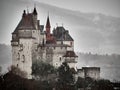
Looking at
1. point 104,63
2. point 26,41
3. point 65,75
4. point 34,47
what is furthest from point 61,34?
point 104,63

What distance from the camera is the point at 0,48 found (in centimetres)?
7788

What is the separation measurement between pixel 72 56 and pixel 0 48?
15471 millimetres

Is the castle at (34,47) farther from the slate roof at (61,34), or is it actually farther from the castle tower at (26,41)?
the slate roof at (61,34)

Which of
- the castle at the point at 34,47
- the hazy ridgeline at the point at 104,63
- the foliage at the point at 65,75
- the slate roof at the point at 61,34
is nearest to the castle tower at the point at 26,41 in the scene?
the castle at the point at 34,47

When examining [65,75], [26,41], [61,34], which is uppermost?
[61,34]

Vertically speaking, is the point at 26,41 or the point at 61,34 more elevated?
the point at 61,34

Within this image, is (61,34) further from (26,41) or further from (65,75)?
(65,75)

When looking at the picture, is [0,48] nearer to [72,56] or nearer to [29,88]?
[72,56]

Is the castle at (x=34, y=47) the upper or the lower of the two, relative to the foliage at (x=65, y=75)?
upper

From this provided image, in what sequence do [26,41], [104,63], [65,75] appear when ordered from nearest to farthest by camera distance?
1. [26,41]
2. [65,75]
3. [104,63]

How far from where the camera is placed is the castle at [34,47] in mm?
63250

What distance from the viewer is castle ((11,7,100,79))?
208 ft

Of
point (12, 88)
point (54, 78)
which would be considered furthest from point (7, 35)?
point (12, 88)

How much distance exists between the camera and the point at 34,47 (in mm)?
63906
